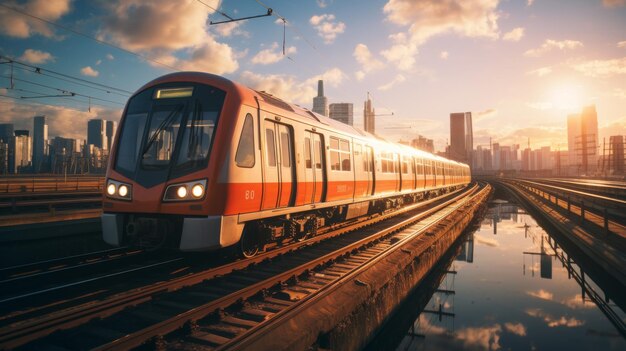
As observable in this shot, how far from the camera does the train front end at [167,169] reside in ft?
21.0

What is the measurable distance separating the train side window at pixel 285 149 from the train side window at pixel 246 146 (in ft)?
3.97

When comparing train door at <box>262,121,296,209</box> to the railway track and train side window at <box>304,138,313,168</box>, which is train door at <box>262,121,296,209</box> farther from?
the railway track

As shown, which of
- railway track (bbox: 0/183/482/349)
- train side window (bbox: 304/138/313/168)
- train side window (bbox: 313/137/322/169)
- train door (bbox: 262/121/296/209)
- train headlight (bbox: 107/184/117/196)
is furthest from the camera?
train side window (bbox: 313/137/322/169)

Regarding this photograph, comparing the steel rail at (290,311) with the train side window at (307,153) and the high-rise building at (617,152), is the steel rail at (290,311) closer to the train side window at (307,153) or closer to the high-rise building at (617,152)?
the train side window at (307,153)

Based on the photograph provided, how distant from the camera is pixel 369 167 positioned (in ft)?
45.4

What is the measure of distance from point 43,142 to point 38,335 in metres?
200

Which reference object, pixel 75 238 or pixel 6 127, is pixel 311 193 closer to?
pixel 75 238

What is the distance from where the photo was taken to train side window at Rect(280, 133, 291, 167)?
27.5ft

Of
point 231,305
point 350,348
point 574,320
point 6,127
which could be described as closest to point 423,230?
point 574,320

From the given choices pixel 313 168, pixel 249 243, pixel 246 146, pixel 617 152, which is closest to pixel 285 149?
pixel 313 168

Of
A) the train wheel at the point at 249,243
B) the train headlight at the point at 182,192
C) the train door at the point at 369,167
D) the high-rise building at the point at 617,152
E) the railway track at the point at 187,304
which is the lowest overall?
the railway track at the point at 187,304

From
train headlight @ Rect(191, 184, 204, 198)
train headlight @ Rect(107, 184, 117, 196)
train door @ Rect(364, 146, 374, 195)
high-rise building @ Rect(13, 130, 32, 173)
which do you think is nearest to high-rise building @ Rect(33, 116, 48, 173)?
high-rise building @ Rect(13, 130, 32, 173)

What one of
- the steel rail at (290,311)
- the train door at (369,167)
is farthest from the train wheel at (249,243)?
the train door at (369,167)

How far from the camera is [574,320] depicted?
23.9 feet
